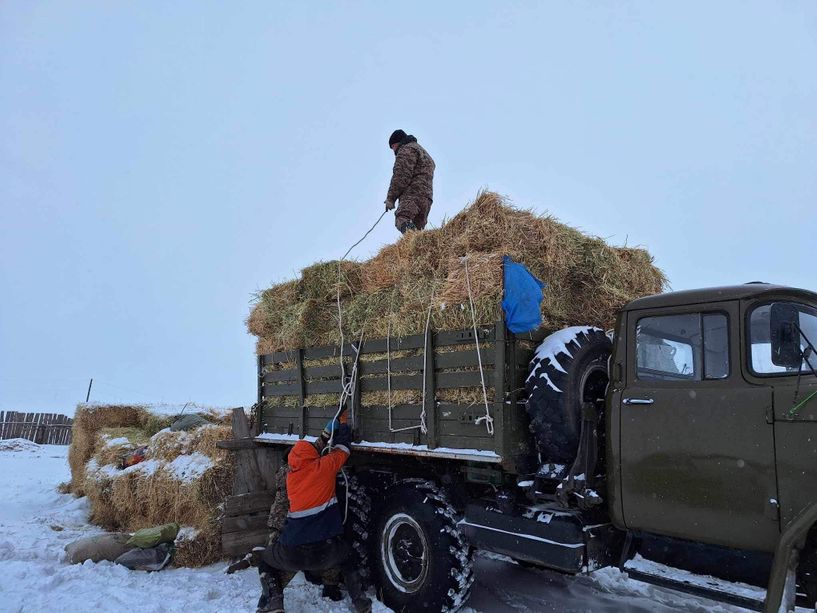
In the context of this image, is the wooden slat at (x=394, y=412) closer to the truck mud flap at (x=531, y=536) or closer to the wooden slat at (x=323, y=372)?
the wooden slat at (x=323, y=372)

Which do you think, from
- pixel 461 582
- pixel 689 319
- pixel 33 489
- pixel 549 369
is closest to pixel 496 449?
pixel 549 369

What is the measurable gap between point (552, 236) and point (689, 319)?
137 centimetres

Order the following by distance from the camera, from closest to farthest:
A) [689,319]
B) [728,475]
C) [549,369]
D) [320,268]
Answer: [728,475], [689,319], [549,369], [320,268]

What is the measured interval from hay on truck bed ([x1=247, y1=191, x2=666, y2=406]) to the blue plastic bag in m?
0.08

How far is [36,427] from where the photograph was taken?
25.3m

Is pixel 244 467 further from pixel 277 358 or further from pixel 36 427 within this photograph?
pixel 36 427

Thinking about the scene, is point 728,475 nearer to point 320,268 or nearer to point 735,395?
point 735,395

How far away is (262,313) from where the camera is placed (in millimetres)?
7578

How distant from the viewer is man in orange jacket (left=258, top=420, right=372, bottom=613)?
512cm

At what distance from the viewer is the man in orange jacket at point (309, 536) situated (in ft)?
16.8

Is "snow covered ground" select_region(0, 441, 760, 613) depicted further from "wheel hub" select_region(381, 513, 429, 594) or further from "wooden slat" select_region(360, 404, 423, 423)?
"wooden slat" select_region(360, 404, 423, 423)

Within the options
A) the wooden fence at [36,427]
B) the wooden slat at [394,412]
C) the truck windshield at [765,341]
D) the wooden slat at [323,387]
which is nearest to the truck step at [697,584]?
the truck windshield at [765,341]

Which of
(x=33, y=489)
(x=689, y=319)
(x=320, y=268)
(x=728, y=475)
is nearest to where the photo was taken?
(x=728, y=475)

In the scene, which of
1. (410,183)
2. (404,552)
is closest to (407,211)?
(410,183)
